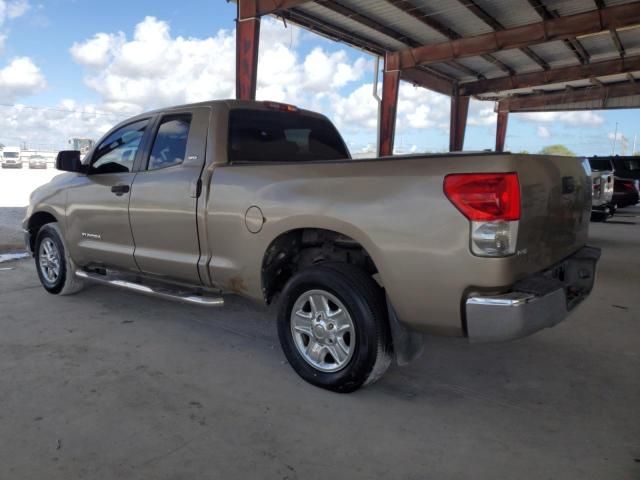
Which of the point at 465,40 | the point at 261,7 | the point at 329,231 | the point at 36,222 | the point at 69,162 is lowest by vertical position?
the point at 36,222

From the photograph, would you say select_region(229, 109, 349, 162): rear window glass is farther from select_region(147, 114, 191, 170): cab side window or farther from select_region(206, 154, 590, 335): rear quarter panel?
select_region(206, 154, 590, 335): rear quarter panel

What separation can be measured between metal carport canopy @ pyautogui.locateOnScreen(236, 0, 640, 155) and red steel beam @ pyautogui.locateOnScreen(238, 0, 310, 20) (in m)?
0.03

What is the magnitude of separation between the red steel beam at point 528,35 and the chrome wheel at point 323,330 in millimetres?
16515

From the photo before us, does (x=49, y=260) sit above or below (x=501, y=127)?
below

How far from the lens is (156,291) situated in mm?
4129

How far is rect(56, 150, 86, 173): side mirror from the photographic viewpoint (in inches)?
188

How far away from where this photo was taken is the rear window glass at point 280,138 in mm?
3975

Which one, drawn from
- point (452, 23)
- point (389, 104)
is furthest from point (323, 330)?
point (389, 104)

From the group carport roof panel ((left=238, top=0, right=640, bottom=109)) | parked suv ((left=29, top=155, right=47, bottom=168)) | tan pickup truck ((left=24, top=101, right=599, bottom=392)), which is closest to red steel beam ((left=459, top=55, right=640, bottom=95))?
carport roof panel ((left=238, top=0, right=640, bottom=109))

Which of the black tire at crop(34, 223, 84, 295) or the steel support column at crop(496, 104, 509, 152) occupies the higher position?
the steel support column at crop(496, 104, 509, 152)

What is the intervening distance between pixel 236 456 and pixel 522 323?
1564 millimetres

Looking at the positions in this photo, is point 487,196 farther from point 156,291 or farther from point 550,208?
point 156,291

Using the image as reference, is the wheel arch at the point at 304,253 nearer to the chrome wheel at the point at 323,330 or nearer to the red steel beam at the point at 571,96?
the chrome wheel at the point at 323,330

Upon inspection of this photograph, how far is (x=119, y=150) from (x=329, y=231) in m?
2.54
